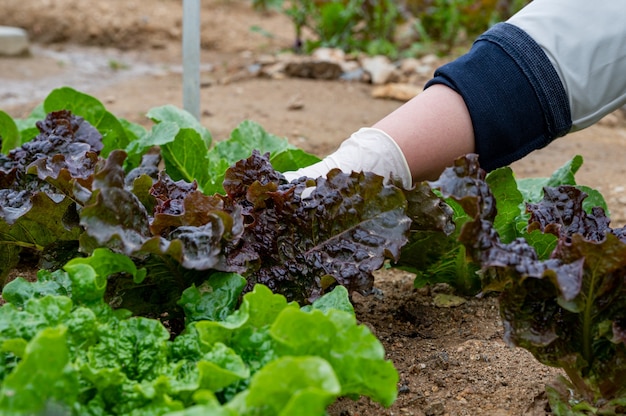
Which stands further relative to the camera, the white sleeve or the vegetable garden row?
the white sleeve

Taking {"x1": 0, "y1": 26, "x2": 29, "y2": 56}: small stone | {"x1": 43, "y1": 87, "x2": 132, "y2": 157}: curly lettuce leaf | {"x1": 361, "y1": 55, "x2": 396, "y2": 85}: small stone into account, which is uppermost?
{"x1": 43, "y1": 87, "x2": 132, "y2": 157}: curly lettuce leaf

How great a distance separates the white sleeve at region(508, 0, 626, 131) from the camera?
1.91 m

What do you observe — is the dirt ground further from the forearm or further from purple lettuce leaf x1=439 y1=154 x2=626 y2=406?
the forearm

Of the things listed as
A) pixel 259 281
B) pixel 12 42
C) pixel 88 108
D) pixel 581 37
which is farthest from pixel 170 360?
pixel 12 42

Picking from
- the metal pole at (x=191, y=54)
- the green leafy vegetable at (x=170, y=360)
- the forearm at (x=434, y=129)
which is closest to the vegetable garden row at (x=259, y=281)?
the green leafy vegetable at (x=170, y=360)

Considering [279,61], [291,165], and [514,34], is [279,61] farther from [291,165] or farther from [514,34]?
[514,34]

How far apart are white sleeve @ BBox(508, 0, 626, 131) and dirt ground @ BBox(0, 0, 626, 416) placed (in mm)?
703

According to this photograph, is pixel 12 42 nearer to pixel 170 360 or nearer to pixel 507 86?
pixel 507 86

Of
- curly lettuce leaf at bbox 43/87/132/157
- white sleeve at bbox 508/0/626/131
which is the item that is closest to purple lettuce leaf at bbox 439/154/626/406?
white sleeve at bbox 508/0/626/131

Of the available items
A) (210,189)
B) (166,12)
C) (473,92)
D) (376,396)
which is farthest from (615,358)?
(166,12)

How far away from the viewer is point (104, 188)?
150cm

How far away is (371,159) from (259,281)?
18.4 inches

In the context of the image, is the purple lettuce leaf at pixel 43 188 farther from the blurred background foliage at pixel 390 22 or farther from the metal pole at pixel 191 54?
the blurred background foliage at pixel 390 22

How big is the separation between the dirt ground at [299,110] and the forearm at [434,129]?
0.47 meters
